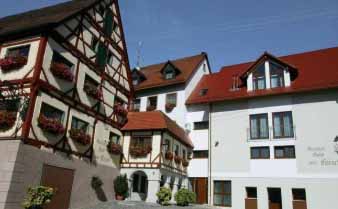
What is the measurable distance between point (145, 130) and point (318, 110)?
1242cm

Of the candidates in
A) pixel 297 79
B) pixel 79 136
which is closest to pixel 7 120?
pixel 79 136

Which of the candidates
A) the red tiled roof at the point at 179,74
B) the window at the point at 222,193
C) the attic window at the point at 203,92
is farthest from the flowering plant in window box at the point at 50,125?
the attic window at the point at 203,92

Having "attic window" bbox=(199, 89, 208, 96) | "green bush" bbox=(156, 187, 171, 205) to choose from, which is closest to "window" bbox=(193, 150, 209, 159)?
"attic window" bbox=(199, 89, 208, 96)

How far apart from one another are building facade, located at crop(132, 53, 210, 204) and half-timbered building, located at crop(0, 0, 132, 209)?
6627 mm

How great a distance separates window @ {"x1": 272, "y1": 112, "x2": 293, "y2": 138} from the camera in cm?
2255

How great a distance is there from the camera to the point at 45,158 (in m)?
14.9

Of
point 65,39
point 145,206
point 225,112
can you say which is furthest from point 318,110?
point 65,39

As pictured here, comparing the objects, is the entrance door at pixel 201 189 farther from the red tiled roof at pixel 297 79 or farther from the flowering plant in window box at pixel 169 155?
the red tiled roof at pixel 297 79

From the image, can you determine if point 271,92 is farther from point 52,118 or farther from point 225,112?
point 52,118

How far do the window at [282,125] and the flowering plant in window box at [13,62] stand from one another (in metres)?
17.5

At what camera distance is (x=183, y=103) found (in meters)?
27.3

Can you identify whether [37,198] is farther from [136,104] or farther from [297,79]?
[297,79]

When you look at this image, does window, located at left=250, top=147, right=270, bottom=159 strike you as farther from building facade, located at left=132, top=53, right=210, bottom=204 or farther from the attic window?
the attic window

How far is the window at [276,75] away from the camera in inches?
950
